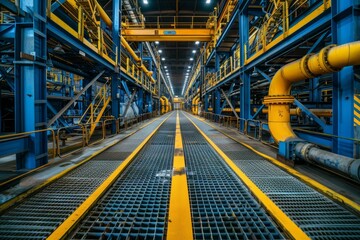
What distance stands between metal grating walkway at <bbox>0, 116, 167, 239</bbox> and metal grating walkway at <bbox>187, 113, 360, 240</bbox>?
9.38 ft

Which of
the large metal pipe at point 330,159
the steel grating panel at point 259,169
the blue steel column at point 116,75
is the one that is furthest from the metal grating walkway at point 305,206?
the blue steel column at point 116,75

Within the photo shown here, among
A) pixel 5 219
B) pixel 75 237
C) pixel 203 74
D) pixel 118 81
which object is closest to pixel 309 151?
pixel 75 237

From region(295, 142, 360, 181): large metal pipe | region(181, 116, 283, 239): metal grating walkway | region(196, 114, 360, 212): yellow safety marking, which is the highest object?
region(295, 142, 360, 181): large metal pipe

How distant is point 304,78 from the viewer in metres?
3.96

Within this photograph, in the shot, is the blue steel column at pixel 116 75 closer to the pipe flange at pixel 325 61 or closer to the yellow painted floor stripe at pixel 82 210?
the yellow painted floor stripe at pixel 82 210

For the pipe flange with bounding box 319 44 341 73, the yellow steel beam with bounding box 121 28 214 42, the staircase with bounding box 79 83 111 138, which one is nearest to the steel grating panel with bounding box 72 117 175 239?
the pipe flange with bounding box 319 44 341 73

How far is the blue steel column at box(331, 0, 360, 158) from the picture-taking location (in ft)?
10.7

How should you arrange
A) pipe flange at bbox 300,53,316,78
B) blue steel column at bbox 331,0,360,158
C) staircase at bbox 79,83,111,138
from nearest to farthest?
blue steel column at bbox 331,0,360,158, pipe flange at bbox 300,53,316,78, staircase at bbox 79,83,111,138

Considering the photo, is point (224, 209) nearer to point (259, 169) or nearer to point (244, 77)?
point (259, 169)

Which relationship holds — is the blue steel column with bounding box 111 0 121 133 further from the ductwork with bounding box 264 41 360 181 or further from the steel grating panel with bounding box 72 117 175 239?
the ductwork with bounding box 264 41 360 181

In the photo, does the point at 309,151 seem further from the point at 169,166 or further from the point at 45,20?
the point at 45,20

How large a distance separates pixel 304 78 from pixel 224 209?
136 inches

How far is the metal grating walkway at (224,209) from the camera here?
1.97 metres

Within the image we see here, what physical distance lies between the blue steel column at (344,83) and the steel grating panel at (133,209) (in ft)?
11.2
